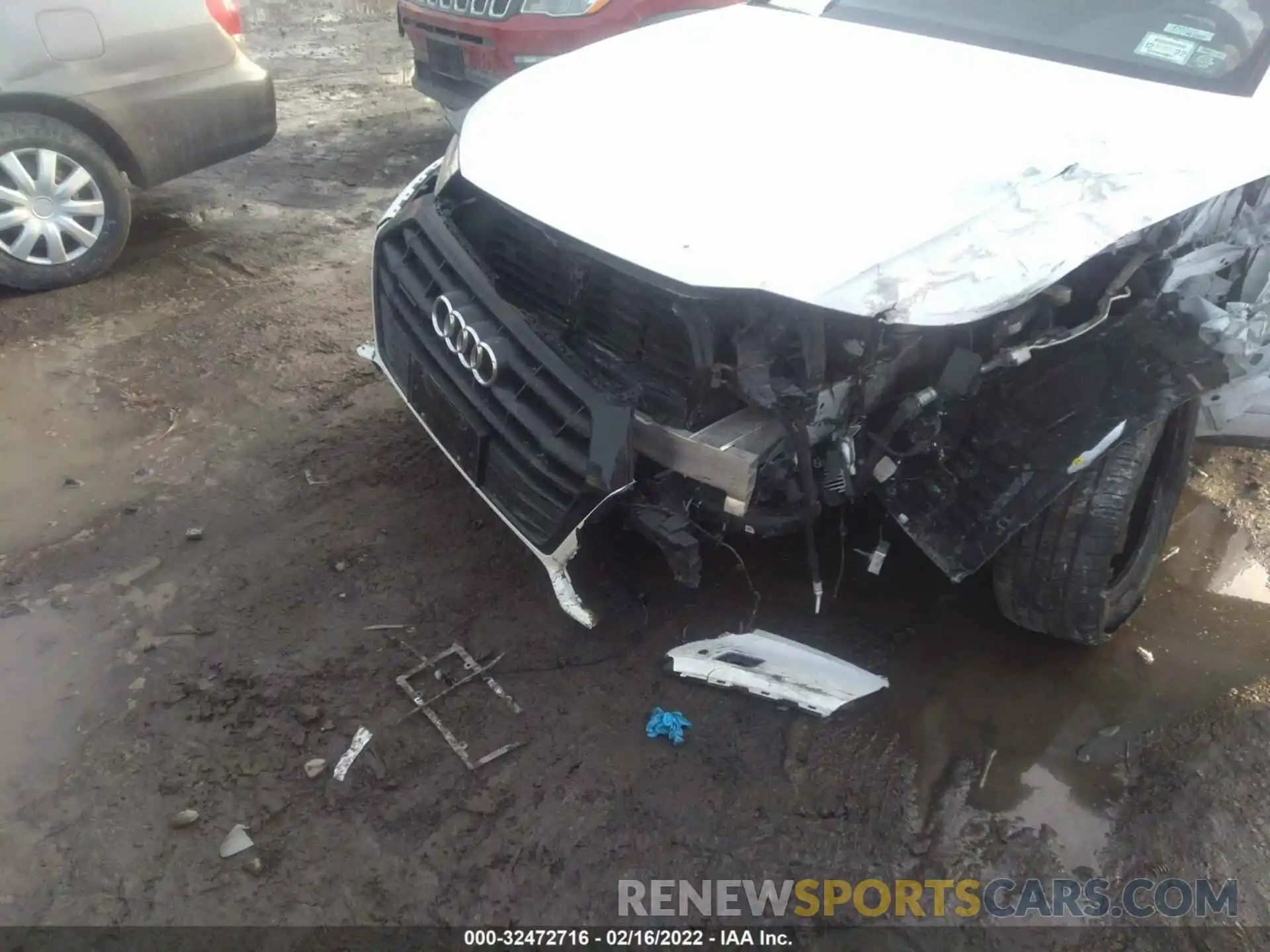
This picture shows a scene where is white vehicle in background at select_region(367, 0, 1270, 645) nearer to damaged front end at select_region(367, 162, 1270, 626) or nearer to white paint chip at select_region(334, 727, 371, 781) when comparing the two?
damaged front end at select_region(367, 162, 1270, 626)

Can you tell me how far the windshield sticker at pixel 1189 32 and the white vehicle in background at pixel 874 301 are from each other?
13 mm

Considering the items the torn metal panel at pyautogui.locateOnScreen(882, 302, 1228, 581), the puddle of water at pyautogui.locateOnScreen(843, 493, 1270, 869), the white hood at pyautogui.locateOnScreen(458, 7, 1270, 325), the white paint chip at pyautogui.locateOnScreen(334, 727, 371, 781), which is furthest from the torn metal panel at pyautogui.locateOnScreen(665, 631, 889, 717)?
the white hood at pyautogui.locateOnScreen(458, 7, 1270, 325)

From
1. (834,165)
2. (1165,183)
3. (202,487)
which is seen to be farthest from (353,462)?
(1165,183)

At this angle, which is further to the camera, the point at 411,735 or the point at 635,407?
the point at 411,735

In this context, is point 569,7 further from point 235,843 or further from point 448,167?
point 235,843

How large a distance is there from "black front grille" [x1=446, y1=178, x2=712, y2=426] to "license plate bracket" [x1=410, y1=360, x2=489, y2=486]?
1.03 ft

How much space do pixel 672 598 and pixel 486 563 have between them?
60cm

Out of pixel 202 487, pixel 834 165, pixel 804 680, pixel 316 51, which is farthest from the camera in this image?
pixel 316 51

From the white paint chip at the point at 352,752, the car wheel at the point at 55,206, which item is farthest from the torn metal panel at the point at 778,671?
the car wheel at the point at 55,206

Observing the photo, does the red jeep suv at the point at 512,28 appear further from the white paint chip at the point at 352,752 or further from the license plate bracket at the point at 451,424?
the white paint chip at the point at 352,752

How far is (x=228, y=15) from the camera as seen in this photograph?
4473mm

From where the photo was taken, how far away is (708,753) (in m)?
2.38

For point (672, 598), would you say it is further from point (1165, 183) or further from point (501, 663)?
point (1165, 183)

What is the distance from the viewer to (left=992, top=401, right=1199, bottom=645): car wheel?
7.81ft
